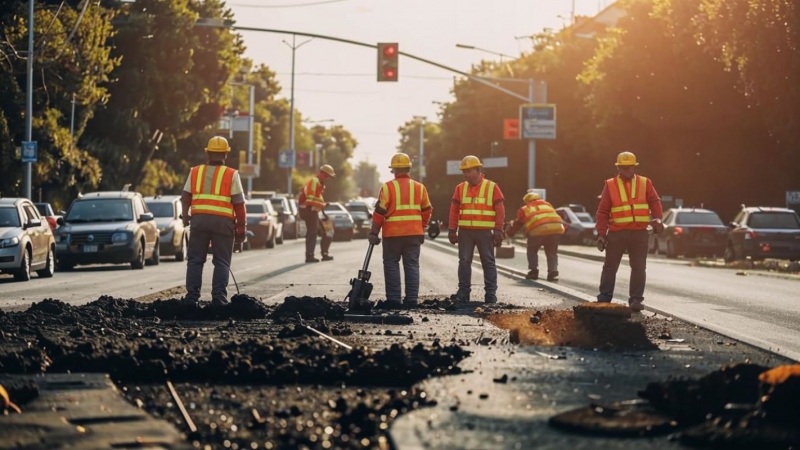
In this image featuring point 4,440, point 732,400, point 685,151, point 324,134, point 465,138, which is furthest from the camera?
point 324,134

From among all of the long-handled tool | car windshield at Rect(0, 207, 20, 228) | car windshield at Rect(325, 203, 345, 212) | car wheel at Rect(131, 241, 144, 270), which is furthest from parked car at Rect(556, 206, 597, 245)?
the long-handled tool

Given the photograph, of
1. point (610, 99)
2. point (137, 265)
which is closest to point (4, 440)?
point (137, 265)

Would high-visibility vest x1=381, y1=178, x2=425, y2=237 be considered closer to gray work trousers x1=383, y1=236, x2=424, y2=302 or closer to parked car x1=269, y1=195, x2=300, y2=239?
gray work trousers x1=383, y1=236, x2=424, y2=302

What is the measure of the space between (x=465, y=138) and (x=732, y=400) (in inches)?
3451

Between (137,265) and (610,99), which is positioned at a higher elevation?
(610,99)

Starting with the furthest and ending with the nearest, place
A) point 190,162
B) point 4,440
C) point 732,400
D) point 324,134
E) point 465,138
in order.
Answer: point 324,134 < point 465,138 < point 190,162 < point 732,400 < point 4,440

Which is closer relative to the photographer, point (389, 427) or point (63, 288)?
point (389, 427)

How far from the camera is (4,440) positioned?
6.65m

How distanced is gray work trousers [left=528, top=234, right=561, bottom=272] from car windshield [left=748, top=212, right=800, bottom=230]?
1182 centimetres

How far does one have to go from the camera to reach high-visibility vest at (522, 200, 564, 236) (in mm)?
24578

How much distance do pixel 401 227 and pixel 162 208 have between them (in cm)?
1972

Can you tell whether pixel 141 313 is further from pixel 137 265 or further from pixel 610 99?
pixel 610 99

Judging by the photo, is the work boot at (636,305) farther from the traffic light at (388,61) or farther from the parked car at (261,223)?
the parked car at (261,223)

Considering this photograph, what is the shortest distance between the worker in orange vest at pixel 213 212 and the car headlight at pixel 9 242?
28.2 ft
